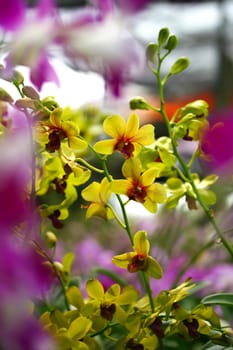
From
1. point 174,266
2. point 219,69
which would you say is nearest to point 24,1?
point 174,266

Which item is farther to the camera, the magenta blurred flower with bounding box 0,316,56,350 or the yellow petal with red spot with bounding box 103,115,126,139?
the yellow petal with red spot with bounding box 103,115,126,139

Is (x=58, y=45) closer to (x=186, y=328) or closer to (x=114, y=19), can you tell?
(x=114, y=19)

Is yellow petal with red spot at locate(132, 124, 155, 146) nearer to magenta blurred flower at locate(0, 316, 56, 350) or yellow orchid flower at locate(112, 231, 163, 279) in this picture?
yellow orchid flower at locate(112, 231, 163, 279)

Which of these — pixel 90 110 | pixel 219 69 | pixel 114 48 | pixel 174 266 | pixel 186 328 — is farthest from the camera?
pixel 219 69

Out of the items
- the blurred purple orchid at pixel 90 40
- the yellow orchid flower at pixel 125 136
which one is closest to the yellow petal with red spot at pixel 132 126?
the yellow orchid flower at pixel 125 136

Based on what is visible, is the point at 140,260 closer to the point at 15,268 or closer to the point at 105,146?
the point at 105,146

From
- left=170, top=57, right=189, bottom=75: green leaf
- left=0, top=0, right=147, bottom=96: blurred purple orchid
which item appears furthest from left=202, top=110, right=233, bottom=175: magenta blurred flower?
left=170, top=57, right=189, bottom=75: green leaf
